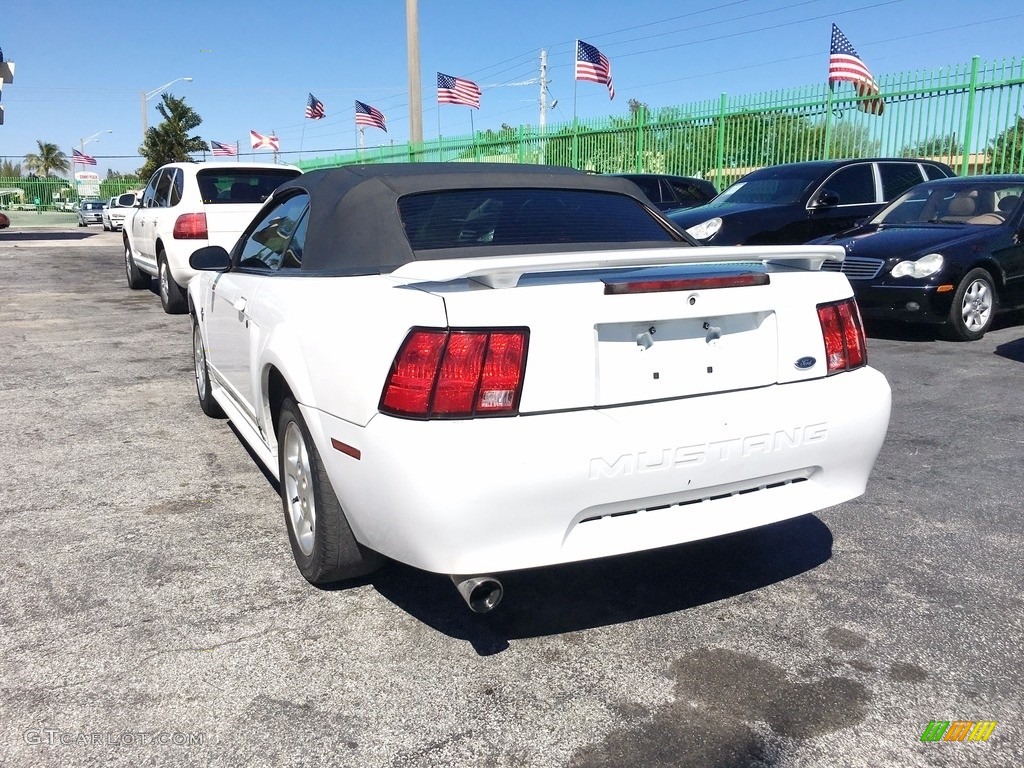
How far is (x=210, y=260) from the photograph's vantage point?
443cm

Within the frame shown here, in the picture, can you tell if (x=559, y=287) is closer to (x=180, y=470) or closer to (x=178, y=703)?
(x=178, y=703)

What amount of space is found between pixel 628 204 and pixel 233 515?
2225 mm

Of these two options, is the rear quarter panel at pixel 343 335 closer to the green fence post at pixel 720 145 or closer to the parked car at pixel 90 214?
the green fence post at pixel 720 145

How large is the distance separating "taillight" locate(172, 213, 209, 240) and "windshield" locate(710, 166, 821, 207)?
19.6 ft

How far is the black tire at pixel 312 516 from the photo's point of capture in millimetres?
2971

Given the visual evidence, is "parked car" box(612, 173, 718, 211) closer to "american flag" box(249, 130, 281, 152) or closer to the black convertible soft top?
the black convertible soft top

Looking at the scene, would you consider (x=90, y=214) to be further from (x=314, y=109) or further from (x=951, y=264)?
(x=951, y=264)

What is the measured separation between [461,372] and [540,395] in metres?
0.23

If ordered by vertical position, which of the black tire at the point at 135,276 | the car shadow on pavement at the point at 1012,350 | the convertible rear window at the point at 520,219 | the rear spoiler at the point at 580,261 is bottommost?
the car shadow on pavement at the point at 1012,350

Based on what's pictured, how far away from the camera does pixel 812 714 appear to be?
2469mm

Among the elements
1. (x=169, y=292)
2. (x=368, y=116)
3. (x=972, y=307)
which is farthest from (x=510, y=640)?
(x=368, y=116)

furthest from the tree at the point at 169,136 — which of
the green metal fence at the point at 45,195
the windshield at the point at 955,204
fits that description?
the windshield at the point at 955,204

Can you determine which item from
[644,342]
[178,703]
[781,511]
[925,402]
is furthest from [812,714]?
[925,402]

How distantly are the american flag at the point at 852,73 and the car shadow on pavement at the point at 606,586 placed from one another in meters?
12.3
